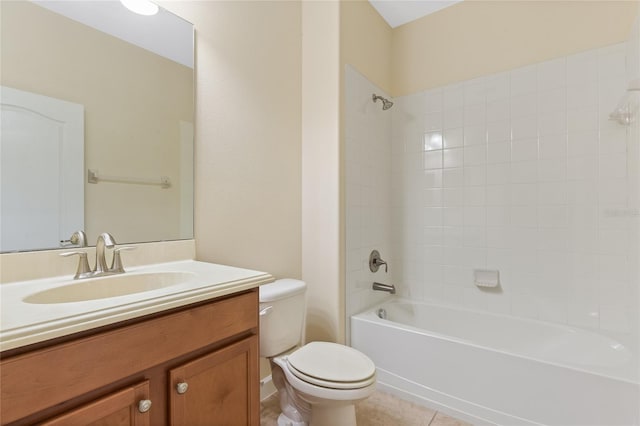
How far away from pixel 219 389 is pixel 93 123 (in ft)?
3.45

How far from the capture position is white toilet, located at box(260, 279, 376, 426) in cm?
125

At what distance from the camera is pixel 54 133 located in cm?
103

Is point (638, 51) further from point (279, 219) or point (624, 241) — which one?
point (279, 219)

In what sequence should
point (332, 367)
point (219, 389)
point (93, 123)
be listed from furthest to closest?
point (332, 367), point (93, 123), point (219, 389)

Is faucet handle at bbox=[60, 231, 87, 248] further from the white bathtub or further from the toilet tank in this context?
the white bathtub

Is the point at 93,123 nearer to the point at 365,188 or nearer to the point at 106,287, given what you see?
the point at 106,287

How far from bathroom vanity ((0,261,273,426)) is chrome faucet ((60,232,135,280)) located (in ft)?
0.41

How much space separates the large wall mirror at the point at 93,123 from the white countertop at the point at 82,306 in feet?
0.81

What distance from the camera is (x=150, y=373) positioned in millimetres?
761

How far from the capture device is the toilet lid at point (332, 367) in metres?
1.25

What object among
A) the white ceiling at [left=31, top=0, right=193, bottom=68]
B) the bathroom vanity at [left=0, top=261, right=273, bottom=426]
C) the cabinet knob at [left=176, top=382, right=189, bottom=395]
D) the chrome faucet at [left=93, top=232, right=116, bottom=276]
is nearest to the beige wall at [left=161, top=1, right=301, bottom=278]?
the white ceiling at [left=31, top=0, right=193, bottom=68]

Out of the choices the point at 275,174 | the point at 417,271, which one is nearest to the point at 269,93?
the point at 275,174

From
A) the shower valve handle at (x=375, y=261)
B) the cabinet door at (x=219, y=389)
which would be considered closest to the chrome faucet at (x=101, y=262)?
the cabinet door at (x=219, y=389)

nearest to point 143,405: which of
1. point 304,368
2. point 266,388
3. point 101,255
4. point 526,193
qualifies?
point 101,255
